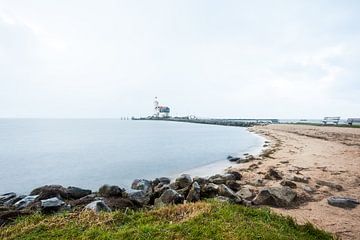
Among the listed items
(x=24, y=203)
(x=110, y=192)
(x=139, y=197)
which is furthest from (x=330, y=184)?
(x=24, y=203)

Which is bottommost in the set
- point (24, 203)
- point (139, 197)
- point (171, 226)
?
point (24, 203)

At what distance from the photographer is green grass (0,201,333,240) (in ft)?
15.5

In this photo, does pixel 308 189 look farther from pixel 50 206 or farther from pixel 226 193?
pixel 50 206

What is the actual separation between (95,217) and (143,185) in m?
6.32

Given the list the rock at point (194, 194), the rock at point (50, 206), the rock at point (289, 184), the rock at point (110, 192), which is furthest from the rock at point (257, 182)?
the rock at point (50, 206)

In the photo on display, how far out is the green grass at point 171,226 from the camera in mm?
4719

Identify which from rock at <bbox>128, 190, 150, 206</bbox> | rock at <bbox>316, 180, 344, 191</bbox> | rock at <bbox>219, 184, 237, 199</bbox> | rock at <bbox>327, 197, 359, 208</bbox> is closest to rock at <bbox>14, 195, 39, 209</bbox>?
rock at <bbox>128, 190, 150, 206</bbox>

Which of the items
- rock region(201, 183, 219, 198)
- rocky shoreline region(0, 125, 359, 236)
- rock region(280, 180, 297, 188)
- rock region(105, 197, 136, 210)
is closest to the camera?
rocky shoreline region(0, 125, 359, 236)

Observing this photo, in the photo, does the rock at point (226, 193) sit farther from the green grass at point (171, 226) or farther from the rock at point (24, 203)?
the rock at point (24, 203)

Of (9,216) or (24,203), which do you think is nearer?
(9,216)

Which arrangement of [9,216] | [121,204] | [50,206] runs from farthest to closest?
[121,204] < [50,206] < [9,216]

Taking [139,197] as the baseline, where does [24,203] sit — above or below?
below

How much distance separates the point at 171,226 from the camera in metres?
4.99

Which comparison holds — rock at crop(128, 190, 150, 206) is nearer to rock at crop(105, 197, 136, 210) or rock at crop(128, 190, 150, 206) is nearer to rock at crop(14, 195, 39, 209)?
rock at crop(105, 197, 136, 210)
